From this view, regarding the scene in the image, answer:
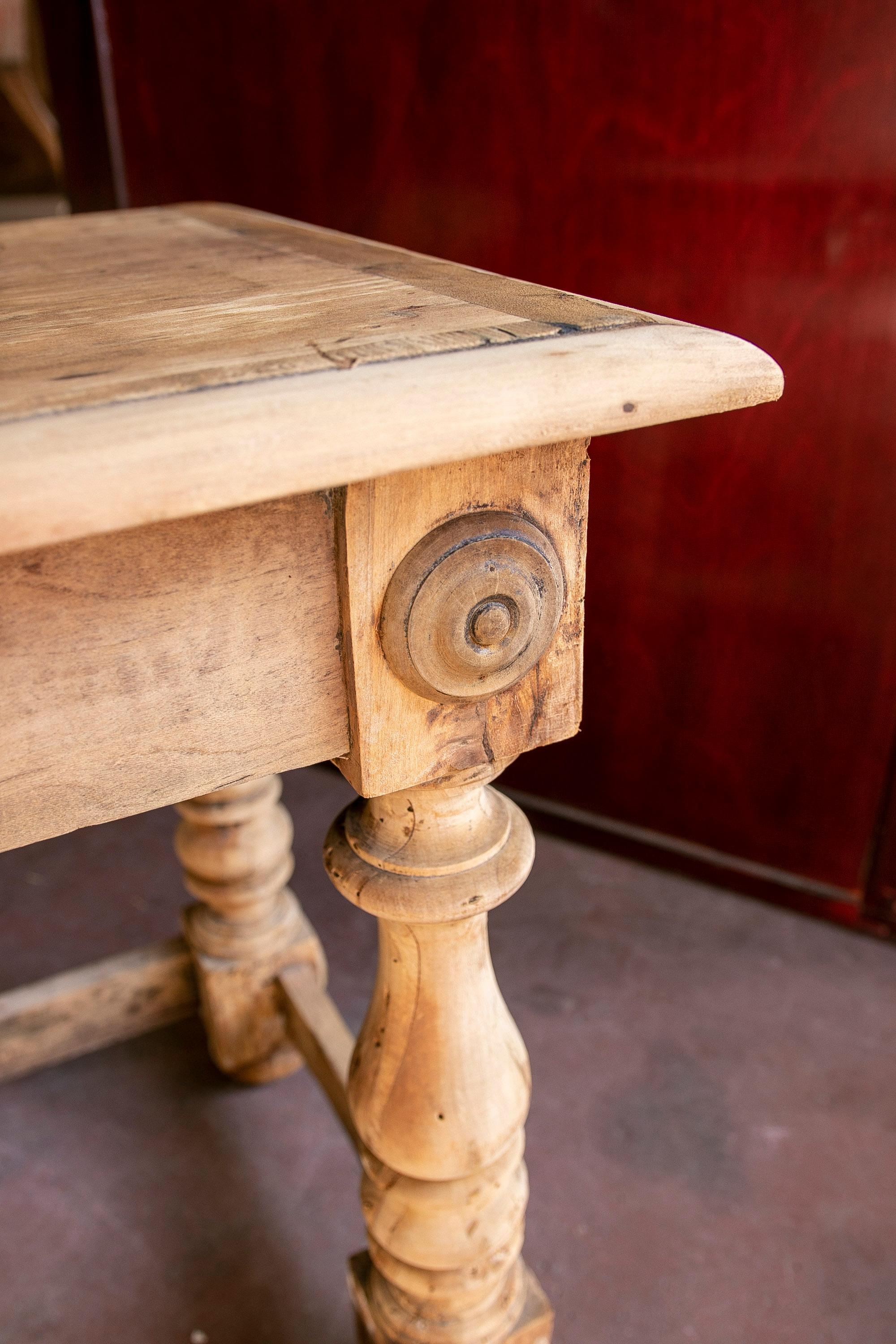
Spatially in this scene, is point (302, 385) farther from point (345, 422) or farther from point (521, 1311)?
point (521, 1311)

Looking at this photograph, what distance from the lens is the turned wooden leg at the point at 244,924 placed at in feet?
3.75

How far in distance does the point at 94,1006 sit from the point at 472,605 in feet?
3.03

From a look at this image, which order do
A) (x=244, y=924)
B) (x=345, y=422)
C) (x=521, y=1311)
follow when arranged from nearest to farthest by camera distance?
(x=345, y=422) < (x=521, y=1311) < (x=244, y=924)

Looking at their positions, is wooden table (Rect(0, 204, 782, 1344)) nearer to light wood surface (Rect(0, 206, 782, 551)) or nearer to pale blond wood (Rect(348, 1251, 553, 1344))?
light wood surface (Rect(0, 206, 782, 551))

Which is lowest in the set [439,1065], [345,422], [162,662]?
[439,1065]

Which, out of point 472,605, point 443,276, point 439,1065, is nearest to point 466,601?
point 472,605

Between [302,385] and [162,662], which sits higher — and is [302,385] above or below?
above

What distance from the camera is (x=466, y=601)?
19.7 inches

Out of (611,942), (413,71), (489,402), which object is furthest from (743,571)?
(489,402)

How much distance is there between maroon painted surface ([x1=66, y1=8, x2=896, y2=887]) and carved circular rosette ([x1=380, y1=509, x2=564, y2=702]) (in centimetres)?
82

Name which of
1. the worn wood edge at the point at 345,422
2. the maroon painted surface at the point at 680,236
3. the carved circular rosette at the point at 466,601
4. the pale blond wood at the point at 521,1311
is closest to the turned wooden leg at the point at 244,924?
the pale blond wood at the point at 521,1311

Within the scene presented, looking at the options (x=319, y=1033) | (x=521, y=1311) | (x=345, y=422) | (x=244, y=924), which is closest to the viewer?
(x=345, y=422)

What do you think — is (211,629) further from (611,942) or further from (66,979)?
(611,942)

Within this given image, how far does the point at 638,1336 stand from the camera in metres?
0.97
